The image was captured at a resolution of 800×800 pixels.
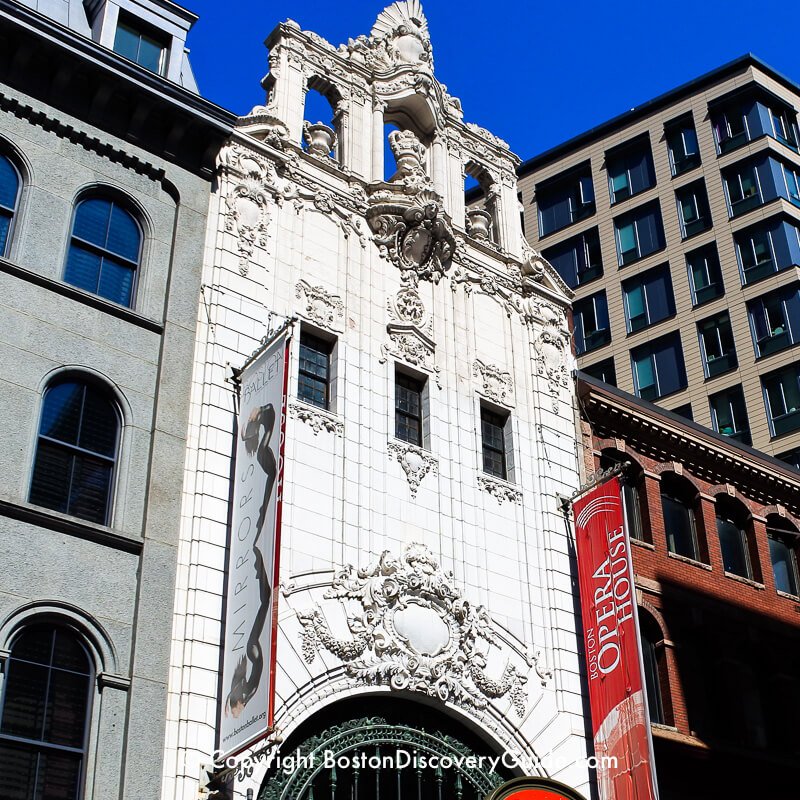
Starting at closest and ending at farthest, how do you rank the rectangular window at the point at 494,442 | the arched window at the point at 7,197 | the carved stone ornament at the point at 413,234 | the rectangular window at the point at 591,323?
the arched window at the point at 7,197, the rectangular window at the point at 494,442, the carved stone ornament at the point at 413,234, the rectangular window at the point at 591,323

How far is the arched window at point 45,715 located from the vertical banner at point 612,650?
36.5 ft

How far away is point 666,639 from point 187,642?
14.6 meters

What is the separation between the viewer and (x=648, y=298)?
61.9 metres

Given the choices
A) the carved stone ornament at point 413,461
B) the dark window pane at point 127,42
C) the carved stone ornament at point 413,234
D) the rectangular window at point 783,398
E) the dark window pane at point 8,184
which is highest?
the rectangular window at point 783,398

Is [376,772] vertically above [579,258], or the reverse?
[579,258]

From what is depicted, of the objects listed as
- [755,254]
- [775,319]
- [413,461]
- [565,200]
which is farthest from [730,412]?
[413,461]

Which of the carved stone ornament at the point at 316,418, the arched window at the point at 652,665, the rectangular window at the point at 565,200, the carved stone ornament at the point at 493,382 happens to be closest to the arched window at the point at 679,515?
the arched window at the point at 652,665

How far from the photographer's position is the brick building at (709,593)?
98.7 feet

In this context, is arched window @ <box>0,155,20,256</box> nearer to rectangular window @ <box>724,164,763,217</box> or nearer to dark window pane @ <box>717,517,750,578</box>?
dark window pane @ <box>717,517,750,578</box>

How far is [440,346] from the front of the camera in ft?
93.9

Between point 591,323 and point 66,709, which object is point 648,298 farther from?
point 66,709

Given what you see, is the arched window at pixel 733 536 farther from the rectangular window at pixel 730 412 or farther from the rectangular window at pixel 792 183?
the rectangular window at pixel 792 183

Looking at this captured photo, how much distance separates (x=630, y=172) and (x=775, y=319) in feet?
41.8

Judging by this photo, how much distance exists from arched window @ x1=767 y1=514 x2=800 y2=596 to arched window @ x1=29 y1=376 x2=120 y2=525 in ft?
73.2
